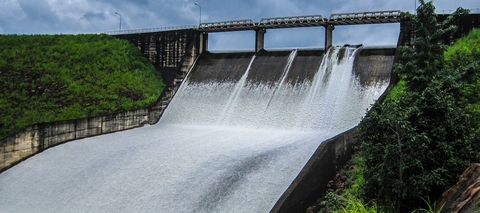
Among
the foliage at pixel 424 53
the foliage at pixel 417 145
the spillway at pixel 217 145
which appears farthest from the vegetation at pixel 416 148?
the foliage at pixel 424 53

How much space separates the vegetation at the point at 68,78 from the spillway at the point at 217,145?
8.22 ft

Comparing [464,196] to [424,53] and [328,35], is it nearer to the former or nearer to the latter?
[424,53]

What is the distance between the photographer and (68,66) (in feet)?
101

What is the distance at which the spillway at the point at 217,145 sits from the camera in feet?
49.2

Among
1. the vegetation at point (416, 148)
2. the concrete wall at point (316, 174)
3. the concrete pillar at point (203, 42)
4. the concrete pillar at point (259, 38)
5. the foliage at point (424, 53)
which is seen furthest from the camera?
the concrete pillar at point (203, 42)

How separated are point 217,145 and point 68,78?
15.0 meters

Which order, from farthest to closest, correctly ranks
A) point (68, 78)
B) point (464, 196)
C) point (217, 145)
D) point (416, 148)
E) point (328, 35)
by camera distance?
point (68, 78)
point (328, 35)
point (217, 145)
point (416, 148)
point (464, 196)

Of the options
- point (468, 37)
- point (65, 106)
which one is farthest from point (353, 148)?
point (65, 106)

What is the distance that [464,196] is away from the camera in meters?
8.89

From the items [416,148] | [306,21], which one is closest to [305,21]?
[306,21]

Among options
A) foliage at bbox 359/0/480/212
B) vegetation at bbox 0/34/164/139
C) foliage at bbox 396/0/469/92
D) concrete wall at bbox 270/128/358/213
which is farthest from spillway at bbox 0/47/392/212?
foliage at bbox 396/0/469/92

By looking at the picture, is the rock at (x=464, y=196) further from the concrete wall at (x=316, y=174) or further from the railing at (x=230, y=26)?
the railing at (x=230, y=26)

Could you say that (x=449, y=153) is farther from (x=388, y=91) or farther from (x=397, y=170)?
(x=388, y=91)

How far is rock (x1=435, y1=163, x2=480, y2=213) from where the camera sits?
27.3 feet
